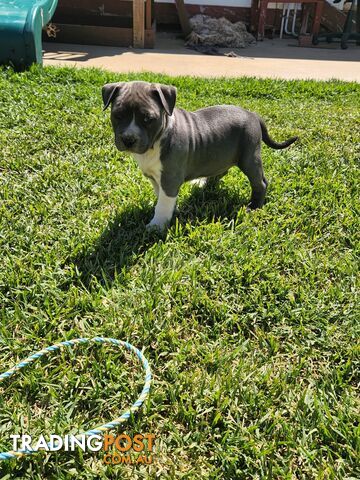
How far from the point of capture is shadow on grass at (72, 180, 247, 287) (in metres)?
3.09

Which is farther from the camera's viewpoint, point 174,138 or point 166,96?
point 174,138

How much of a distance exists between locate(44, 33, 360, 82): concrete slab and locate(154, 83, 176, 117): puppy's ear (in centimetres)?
621

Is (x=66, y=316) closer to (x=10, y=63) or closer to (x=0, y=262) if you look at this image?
(x=0, y=262)

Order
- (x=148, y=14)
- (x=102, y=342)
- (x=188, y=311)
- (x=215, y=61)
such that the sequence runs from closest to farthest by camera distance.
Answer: (x=102, y=342), (x=188, y=311), (x=215, y=61), (x=148, y=14)

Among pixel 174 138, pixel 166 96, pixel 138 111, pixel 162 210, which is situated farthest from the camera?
pixel 162 210

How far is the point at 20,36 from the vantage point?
7.14 metres

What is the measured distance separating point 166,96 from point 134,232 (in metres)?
1.10

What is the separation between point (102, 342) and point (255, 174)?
207cm

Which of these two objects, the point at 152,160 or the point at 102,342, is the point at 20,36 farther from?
the point at 102,342

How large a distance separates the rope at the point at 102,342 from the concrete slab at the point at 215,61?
7425mm

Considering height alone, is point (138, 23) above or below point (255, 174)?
above

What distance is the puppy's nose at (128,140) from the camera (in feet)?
9.39
